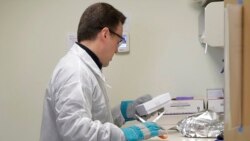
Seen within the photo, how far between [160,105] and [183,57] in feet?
2.30

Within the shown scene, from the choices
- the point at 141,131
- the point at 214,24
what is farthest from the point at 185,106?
the point at 141,131

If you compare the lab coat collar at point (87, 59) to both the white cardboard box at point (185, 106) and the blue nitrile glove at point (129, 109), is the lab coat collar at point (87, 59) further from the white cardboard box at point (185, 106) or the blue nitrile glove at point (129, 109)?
the white cardboard box at point (185, 106)

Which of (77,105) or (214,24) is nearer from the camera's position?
(77,105)

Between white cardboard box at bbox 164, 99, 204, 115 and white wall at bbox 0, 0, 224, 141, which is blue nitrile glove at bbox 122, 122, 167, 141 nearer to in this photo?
white cardboard box at bbox 164, 99, 204, 115

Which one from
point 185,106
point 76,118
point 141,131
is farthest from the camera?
point 185,106

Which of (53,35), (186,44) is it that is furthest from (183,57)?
(53,35)

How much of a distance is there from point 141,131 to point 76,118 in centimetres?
32

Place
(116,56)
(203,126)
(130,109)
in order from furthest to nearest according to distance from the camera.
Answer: (116,56) < (130,109) < (203,126)

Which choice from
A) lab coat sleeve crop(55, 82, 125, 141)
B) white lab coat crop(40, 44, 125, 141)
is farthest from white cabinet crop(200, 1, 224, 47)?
lab coat sleeve crop(55, 82, 125, 141)

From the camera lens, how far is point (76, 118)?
1183mm

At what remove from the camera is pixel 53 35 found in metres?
2.34

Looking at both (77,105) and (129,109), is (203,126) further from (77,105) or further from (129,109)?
(77,105)

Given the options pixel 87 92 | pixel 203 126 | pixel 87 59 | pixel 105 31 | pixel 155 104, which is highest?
pixel 105 31

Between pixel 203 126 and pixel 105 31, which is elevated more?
pixel 105 31
